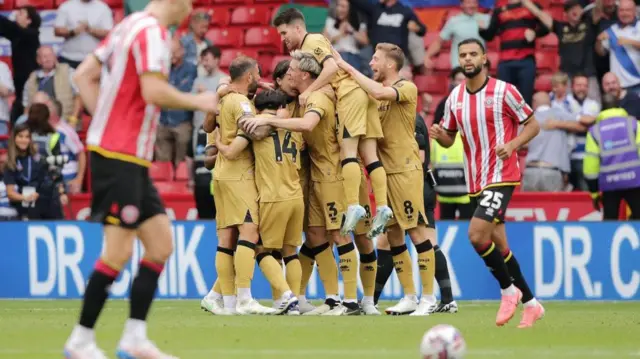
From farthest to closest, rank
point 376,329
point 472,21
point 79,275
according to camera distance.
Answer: point 472,21 → point 79,275 → point 376,329

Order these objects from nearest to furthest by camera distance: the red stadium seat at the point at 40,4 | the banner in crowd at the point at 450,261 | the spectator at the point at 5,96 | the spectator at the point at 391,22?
the banner in crowd at the point at 450,261, the spectator at the point at 391,22, the spectator at the point at 5,96, the red stadium seat at the point at 40,4

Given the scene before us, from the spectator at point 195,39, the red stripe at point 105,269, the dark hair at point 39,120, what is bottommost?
the red stripe at point 105,269

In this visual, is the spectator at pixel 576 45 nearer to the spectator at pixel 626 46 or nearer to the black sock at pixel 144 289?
the spectator at pixel 626 46

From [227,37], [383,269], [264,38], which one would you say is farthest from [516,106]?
[227,37]

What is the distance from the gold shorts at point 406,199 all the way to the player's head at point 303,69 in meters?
1.11

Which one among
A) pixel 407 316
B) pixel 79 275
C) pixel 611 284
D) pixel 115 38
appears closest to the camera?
pixel 115 38

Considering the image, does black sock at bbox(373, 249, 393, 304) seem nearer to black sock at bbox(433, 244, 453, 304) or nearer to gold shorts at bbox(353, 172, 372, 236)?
black sock at bbox(433, 244, 453, 304)

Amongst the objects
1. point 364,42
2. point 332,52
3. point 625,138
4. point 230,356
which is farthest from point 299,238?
point 364,42

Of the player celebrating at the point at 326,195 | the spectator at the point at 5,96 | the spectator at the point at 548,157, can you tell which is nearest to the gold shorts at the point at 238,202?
the player celebrating at the point at 326,195

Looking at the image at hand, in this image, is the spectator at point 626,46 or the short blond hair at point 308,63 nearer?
the short blond hair at point 308,63

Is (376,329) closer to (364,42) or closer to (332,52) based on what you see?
(332,52)

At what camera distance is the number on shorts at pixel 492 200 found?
10594 millimetres

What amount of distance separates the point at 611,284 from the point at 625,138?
1823mm

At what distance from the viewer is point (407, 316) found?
455 inches
